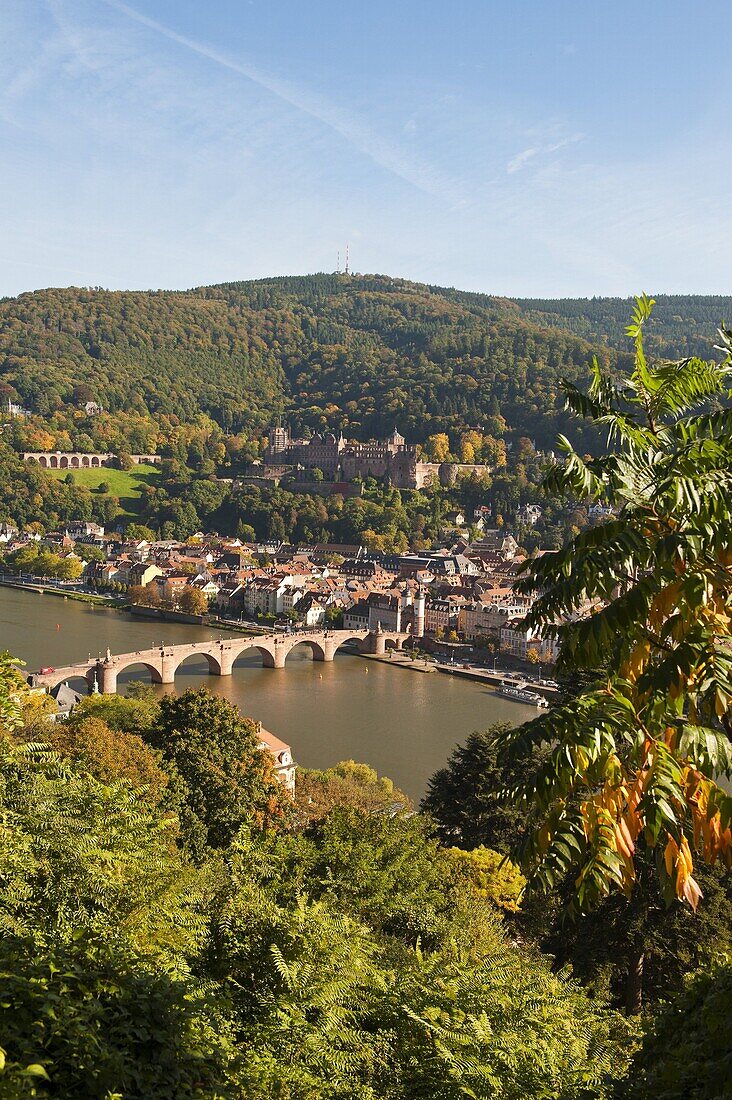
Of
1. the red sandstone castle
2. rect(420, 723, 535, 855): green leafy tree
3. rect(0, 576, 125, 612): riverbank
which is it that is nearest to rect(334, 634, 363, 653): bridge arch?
rect(0, 576, 125, 612): riverbank

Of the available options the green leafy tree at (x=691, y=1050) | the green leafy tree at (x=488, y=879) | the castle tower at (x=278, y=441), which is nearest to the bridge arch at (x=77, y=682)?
the green leafy tree at (x=488, y=879)

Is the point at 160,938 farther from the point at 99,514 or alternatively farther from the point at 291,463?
the point at 291,463

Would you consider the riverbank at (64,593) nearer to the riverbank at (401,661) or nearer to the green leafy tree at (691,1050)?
the riverbank at (401,661)

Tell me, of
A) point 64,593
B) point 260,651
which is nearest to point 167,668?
point 260,651

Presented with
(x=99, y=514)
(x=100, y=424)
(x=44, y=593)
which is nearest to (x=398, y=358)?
(x=100, y=424)

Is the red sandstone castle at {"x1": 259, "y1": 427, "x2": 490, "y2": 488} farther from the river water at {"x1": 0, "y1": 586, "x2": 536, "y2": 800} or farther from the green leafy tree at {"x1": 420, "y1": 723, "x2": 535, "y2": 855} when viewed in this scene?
the green leafy tree at {"x1": 420, "y1": 723, "x2": 535, "y2": 855}
